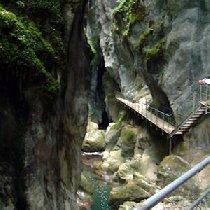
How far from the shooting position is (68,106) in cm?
1461

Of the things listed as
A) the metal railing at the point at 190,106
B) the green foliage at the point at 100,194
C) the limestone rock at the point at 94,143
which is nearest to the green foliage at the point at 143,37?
the metal railing at the point at 190,106

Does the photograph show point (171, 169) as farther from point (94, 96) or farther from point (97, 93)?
point (97, 93)

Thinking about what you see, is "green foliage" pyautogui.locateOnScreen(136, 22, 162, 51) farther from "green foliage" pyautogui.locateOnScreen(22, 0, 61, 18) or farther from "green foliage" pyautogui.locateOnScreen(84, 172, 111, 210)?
"green foliage" pyautogui.locateOnScreen(22, 0, 61, 18)

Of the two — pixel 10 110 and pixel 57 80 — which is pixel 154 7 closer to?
pixel 57 80

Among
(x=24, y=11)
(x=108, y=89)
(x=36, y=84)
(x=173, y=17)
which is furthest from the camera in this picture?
(x=108, y=89)

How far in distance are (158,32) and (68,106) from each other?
16222 millimetres

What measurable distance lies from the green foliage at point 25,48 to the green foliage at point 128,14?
65.0 ft

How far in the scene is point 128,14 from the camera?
110 feet

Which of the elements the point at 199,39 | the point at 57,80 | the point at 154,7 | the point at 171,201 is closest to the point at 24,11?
the point at 57,80

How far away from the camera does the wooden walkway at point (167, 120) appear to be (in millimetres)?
24156

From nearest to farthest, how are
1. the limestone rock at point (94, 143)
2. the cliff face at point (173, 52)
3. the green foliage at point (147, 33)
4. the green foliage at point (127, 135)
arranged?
the cliff face at point (173, 52)
the green foliage at point (147, 33)
the green foliage at point (127, 135)
the limestone rock at point (94, 143)

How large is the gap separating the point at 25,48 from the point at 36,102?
144cm

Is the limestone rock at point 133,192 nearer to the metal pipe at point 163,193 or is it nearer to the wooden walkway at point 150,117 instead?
the wooden walkway at point 150,117

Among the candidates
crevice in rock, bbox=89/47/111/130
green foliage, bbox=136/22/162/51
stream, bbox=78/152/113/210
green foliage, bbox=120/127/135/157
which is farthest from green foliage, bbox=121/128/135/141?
crevice in rock, bbox=89/47/111/130
